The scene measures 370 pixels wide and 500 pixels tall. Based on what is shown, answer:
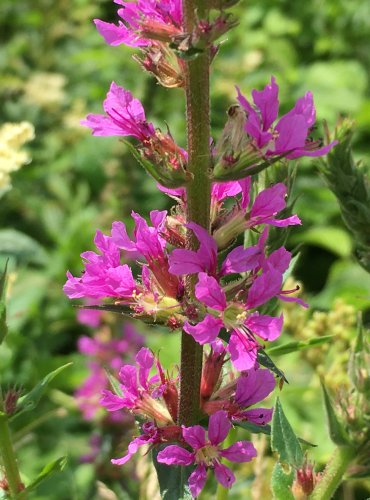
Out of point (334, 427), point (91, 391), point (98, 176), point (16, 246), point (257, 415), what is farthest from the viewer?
point (98, 176)

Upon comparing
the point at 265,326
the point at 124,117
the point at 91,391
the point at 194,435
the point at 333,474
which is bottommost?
the point at 91,391

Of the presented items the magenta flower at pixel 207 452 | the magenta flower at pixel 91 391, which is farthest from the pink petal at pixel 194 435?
the magenta flower at pixel 91 391

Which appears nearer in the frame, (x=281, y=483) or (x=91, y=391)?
(x=281, y=483)

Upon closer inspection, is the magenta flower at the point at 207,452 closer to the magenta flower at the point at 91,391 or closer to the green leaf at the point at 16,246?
the green leaf at the point at 16,246

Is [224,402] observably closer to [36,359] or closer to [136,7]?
[136,7]

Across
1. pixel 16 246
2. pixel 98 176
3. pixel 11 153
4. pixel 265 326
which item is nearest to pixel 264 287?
pixel 265 326

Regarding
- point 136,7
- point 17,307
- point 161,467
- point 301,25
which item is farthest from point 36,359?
point 301,25

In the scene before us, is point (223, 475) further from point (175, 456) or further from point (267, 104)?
point (267, 104)
